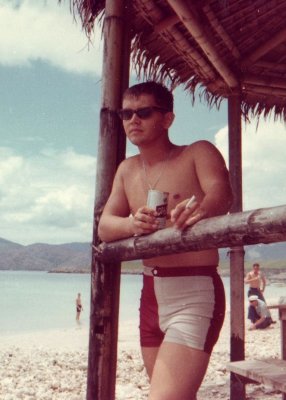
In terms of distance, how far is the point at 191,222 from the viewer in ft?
6.45

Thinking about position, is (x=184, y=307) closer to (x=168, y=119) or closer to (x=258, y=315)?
(x=168, y=119)

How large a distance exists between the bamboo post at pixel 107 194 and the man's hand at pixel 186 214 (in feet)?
2.95

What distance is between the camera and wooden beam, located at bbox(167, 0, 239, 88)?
328 centimetres

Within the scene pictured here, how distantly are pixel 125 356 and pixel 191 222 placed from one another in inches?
327

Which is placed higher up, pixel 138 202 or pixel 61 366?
pixel 138 202

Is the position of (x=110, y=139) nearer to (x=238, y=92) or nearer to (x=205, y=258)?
(x=205, y=258)

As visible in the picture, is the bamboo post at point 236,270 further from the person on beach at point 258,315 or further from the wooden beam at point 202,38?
the person on beach at point 258,315

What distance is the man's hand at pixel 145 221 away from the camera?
214cm

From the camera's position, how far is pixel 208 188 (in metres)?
2.19

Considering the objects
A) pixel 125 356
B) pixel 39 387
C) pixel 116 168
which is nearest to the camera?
pixel 116 168

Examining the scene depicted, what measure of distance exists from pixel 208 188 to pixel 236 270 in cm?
264

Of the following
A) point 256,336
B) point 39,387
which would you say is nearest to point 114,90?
point 39,387

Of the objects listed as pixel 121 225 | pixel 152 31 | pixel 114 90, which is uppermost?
pixel 152 31

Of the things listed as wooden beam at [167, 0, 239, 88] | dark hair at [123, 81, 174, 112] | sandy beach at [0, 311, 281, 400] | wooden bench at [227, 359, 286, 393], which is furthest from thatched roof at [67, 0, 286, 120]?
sandy beach at [0, 311, 281, 400]
